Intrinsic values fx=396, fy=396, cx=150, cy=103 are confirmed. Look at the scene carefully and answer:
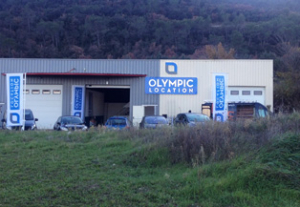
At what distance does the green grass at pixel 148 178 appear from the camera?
7.45 metres

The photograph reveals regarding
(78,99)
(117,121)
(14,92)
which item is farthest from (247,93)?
(14,92)

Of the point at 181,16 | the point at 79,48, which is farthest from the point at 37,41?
the point at 181,16

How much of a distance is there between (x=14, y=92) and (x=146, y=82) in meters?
11.9

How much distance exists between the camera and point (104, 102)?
1592 inches

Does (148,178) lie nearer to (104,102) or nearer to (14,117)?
(14,117)

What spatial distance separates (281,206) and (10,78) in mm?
17210

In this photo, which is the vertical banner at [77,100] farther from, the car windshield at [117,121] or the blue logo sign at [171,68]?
the car windshield at [117,121]

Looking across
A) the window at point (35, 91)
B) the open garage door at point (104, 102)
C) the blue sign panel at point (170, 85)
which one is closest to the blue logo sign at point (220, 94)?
the blue sign panel at point (170, 85)

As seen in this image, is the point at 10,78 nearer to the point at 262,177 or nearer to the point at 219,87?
the point at 219,87

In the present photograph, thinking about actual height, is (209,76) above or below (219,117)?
above

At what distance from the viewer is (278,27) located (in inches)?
2452

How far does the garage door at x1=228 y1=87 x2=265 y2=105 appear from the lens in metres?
30.1

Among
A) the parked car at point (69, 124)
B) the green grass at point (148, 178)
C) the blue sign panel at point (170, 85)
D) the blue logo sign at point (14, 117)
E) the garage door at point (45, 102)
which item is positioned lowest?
the green grass at point (148, 178)

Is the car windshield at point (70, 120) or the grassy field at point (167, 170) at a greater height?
the car windshield at point (70, 120)
